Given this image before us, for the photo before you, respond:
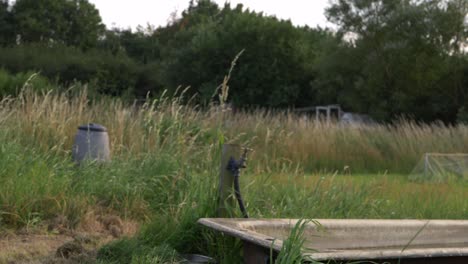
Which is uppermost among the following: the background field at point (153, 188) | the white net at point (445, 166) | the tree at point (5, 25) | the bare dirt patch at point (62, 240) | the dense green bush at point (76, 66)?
the tree at point (5, 25)

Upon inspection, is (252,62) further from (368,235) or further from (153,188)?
(368,235)

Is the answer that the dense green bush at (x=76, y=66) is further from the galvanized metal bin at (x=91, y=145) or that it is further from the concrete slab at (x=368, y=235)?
the concrete slab at (x=368, y=235)

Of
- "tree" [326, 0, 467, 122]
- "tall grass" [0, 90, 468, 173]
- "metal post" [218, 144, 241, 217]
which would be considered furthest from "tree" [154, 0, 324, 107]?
"metal post" [218, 144, 241, 217]

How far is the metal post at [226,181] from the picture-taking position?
5039 mm

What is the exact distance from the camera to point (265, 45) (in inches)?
1281

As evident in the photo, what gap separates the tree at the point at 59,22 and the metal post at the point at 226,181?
133 feet

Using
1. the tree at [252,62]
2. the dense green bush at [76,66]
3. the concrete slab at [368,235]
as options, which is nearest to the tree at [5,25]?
the dense green bush at [76,66]

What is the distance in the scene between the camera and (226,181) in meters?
5.11

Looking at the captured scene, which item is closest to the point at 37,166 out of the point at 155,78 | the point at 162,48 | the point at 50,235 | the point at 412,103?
the point at 50,235

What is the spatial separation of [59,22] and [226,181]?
140 feet

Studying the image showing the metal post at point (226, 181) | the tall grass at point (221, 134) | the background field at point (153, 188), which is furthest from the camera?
the tall grass at point (221, 134)

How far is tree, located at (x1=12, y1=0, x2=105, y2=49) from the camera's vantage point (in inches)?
1735

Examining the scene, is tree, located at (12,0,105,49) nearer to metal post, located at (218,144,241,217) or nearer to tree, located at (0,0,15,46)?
tree, located at (0,0,15,46)

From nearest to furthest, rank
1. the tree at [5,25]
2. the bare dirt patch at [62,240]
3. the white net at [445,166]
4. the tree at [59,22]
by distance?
the bare dirt patch at [62,240]
the white net at [445,166]
the tree at [5,25]
the tree at [59,22]
